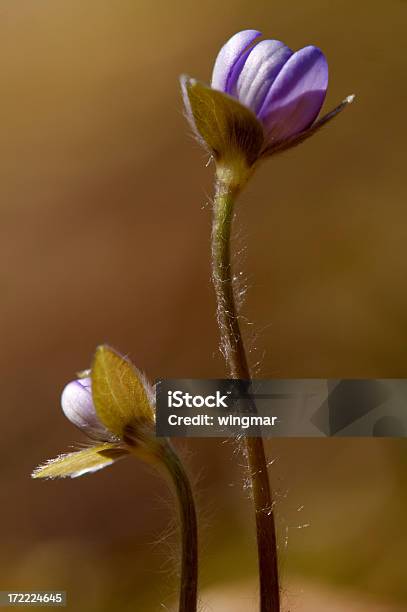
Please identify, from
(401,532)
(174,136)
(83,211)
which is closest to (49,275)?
(83,211)

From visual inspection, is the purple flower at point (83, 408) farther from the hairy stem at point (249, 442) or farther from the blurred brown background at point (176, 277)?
the blurred brown background at point (176, 277)

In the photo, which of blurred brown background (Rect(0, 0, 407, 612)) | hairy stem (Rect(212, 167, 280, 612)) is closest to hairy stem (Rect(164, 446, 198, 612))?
hairy stem (Rect(212, 167, 280, 612))

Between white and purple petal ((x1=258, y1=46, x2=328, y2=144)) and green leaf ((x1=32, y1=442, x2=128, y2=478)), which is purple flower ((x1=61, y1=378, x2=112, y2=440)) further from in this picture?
white and purple petal ((x1=258, y1=46, x2=328, y2=144))

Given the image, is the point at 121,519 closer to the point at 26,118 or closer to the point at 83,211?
the point at 83,211

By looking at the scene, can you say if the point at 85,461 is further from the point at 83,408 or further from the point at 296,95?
the point at 296,95

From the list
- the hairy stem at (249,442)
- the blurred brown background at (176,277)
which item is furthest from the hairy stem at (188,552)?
the blurred brown background at (176,277)

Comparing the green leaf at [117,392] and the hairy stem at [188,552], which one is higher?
the green leaf at [117,392]
